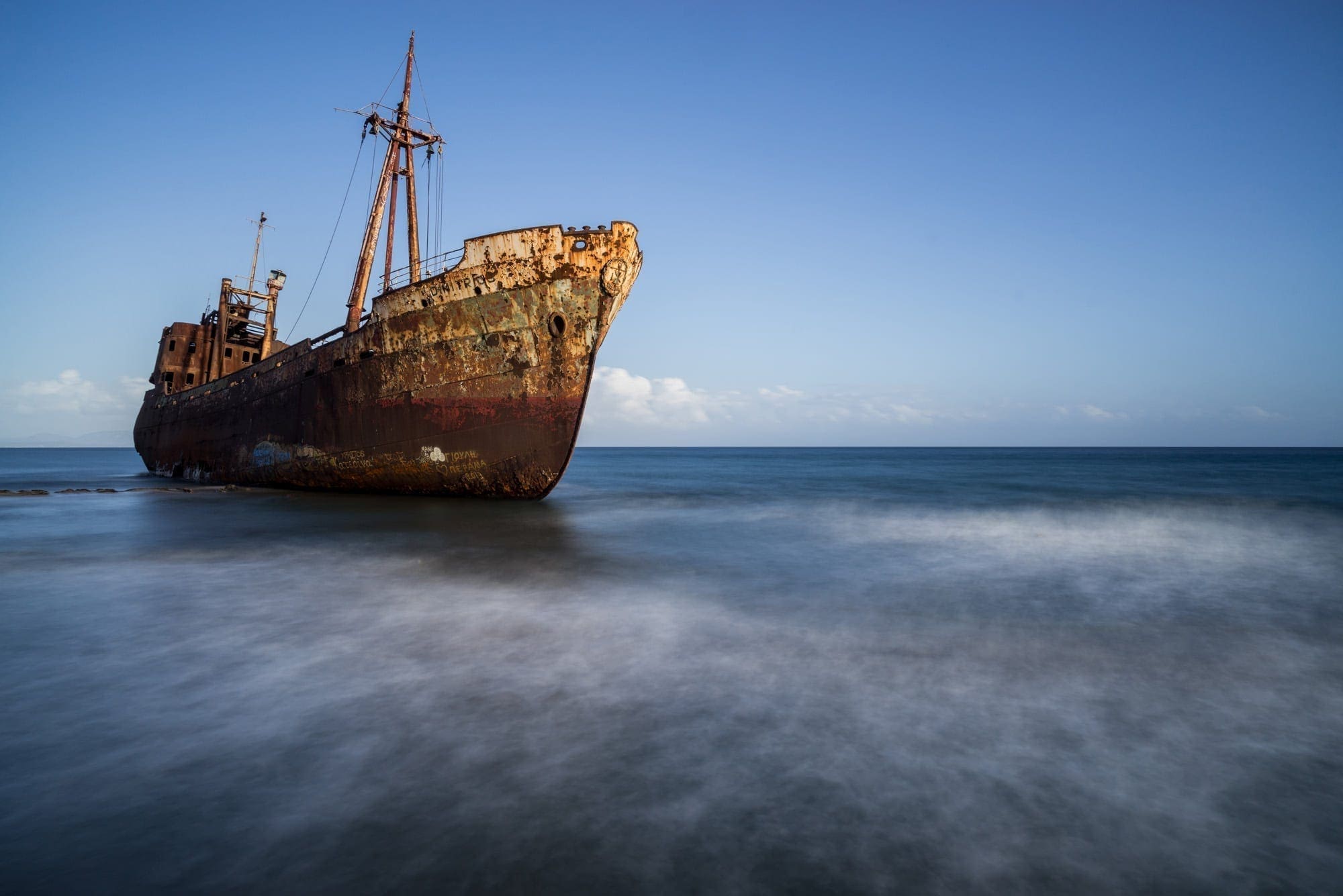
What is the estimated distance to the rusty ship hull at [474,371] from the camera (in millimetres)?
12742

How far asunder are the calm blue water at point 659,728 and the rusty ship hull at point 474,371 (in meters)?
5.86

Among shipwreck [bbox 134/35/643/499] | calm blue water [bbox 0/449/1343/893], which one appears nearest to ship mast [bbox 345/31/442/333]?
shipwreck [bbox 134/35/643/499]

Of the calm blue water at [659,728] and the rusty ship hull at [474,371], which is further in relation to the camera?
the rusty ship hull at [474,371]

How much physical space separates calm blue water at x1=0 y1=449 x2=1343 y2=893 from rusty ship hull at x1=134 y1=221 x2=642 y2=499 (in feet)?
19.2

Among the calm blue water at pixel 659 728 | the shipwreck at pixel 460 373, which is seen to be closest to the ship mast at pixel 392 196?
the shipwreck at pixel 460 373

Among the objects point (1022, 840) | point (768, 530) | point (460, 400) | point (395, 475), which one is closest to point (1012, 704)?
point (1022, 840)

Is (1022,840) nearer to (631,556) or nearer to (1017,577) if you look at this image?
(1017,577)

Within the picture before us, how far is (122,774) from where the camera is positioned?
269 centimetres

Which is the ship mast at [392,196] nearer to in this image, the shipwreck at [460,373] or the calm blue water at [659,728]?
the shipwreck at [460,373]

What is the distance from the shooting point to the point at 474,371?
13242mm

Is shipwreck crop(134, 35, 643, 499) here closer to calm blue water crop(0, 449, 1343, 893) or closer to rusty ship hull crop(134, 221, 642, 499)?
rusty ship hull crop(134, 221, 642, 499)

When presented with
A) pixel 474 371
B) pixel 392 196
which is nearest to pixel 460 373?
pixel 474 371

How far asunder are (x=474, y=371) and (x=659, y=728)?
441 inches

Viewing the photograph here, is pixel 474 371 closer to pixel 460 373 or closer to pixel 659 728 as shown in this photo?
pixel 460 373
